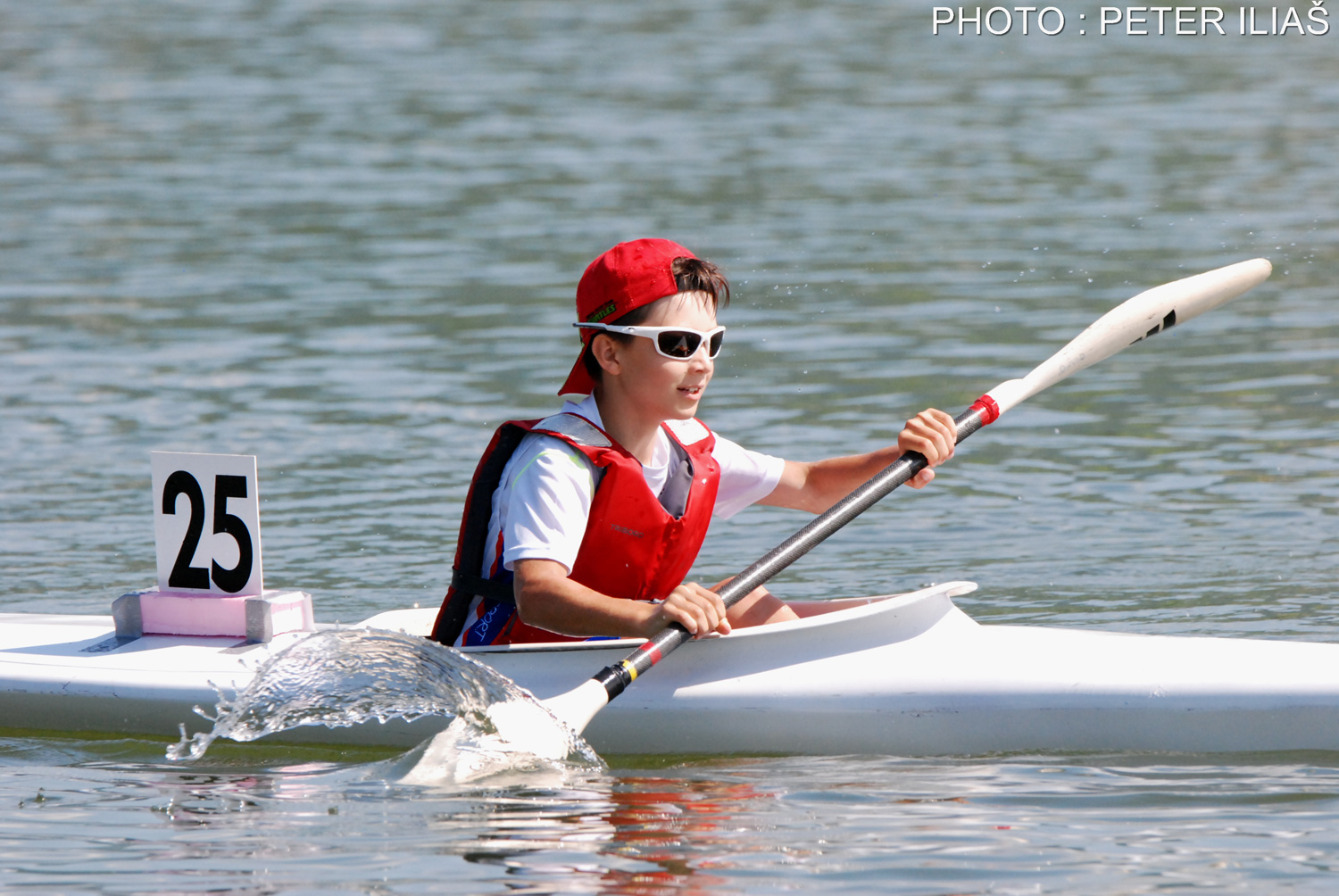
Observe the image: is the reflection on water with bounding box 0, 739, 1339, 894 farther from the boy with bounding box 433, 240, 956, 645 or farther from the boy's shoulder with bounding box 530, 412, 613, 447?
the boy's shoulder with bounding box 530, 412, 613, 447

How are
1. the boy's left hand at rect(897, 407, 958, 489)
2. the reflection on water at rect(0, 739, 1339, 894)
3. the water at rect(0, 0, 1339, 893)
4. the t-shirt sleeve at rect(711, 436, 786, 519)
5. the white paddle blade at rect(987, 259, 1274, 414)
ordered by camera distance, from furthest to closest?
1. the white paddle blade at rect(987, 259, 1274, 414)
2. the t-shirt sleeve at rect(711, 436, 786, 519)
3. the boy's left hand at rect(897, 407, 958, 489)
4. the water at rect(0, 0, 1339, 893)
5. the reflection on water at rect(0, 739, 1339, 894)

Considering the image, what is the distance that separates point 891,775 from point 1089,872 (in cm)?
81

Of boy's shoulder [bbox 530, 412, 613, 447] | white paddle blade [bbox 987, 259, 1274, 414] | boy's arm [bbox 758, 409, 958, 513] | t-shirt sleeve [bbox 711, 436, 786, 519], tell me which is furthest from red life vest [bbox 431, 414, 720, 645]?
white paddle blade [bbox 987, 259, 1274, 414]

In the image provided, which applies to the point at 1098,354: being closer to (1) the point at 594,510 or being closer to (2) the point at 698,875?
(1) the point at 594,510

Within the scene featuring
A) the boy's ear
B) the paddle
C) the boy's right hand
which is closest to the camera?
the boy's right hand

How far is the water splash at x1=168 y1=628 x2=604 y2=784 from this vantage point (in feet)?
14.5

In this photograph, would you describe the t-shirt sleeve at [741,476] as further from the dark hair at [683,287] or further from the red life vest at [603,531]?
the dark hair at [683,287]

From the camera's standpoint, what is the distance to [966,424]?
4.96 meters

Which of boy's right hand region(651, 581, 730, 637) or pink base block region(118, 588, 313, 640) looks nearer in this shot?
boy's right hand region(651, 581, 730, 637)

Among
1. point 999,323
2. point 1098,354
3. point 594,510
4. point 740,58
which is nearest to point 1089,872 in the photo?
point 594,510

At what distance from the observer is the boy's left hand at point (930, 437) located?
473 centimetres

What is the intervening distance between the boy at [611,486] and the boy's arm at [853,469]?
1cm

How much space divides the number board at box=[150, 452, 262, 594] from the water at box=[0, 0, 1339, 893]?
46cm

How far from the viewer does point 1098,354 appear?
18.6 feet
